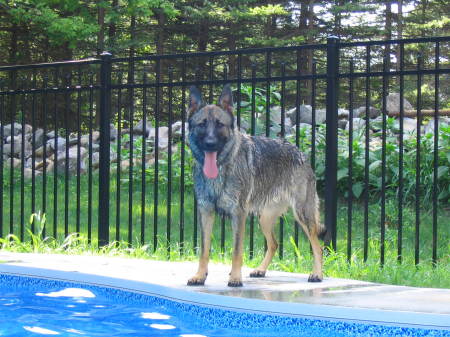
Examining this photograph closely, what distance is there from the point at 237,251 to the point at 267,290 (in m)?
0.34

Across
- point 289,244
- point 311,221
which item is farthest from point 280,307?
point 289,244

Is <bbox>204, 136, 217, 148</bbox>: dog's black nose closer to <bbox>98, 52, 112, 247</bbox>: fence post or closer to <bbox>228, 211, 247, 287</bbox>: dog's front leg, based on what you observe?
<bbox>228, 211, 247, 287</bbox>: dog's front leg

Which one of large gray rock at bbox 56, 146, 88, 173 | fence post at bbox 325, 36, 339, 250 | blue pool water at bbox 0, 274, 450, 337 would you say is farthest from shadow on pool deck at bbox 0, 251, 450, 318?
large gray rock at bbox 56, 146, 88, 173

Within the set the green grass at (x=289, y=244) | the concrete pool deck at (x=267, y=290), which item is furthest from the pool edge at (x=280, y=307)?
the green grass at (x=289, y=244)

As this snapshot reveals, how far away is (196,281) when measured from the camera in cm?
489

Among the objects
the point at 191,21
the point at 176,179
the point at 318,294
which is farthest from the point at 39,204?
the point at 191,21

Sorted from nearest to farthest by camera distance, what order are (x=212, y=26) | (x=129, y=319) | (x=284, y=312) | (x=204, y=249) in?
(x=284, y=312) < (x=129, y=319) < (x=204, y=249) < (x=212, y=26)

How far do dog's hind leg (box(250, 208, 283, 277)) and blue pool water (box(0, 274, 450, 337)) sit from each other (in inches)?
39.2

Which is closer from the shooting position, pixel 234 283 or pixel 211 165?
pixel 211 165

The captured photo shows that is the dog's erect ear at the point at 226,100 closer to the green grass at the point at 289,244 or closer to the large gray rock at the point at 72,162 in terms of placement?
the green grass at the point at 289,244

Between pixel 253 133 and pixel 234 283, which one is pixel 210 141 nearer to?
pixel 234 283

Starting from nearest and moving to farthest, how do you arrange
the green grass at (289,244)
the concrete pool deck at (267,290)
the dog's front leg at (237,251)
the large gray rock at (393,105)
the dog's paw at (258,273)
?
1. the concrete pool deck at (267,290)
2. the dog's front leg at (237,251)
3. the dog's paw at (258,273)
4. the green grass at (289,244)
5. the large gray rock at (393,105)

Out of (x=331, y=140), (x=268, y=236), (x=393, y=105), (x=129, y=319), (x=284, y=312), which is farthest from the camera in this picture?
(x=393, y=105)

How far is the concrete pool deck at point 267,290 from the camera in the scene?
394 cm
